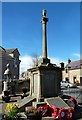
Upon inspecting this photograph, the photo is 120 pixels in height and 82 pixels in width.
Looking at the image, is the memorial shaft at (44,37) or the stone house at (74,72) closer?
the memorial shaft at (44,37)

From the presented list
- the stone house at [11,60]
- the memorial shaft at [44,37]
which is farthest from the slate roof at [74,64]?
the memorial shaft at [44,37]

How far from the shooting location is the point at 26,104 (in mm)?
12680

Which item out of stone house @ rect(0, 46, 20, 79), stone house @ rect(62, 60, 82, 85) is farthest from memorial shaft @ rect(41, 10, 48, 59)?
stone house @ rect(62, 60, 82, 85)

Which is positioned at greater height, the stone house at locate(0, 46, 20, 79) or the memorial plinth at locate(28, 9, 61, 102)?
the stone house at locate(0, 46, 20, 79)

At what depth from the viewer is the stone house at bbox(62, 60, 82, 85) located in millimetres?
56594

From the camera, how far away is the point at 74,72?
58.4 metres

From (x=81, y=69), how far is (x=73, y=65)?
16.0 ft

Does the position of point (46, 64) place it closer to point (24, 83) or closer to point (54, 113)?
point (54, 113)

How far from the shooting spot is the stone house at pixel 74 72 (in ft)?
186

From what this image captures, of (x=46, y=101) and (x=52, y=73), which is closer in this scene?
(x=46, y=101)

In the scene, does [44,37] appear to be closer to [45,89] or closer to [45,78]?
[45,78]

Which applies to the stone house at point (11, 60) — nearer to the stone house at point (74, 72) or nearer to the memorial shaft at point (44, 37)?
the stone house at point (74, 72)

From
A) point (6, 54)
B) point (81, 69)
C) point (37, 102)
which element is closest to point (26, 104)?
point (37, 102)

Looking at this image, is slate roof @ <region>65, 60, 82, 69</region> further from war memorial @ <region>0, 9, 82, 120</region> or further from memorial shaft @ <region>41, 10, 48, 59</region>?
war memorial @ <region>0, 9, 82, 120</region>
